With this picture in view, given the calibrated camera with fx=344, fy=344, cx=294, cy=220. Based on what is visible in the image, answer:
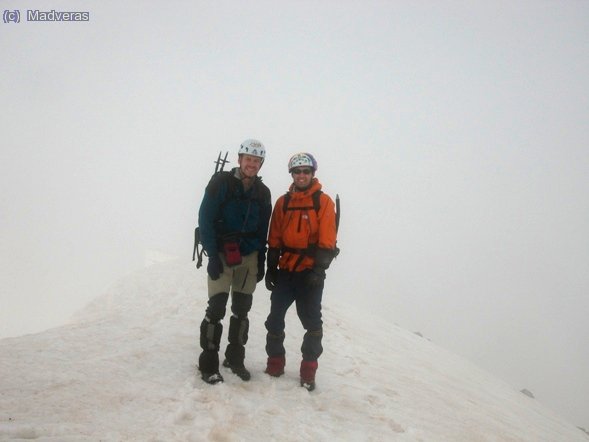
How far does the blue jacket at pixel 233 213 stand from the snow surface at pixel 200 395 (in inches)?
84.8

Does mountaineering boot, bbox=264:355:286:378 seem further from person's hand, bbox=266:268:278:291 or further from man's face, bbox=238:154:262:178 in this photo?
man's face, bbox=238:154:262:178

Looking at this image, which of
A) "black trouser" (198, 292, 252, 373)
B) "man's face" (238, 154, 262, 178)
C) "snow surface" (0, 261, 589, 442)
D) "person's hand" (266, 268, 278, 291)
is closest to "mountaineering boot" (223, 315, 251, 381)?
"black trouser" (198, 292, 252, 373)

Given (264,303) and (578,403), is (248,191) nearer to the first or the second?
(264,303)

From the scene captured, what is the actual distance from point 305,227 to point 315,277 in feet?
2.85

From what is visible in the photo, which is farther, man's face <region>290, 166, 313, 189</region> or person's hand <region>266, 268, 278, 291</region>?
person's hand <region>266, 268, 278, 291</region>

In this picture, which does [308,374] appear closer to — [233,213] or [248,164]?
[233,213]

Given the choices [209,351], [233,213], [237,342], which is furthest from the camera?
[237,342]

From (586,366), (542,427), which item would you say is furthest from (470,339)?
(542,427)

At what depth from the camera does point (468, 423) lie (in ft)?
20.5

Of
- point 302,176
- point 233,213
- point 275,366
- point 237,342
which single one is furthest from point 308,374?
point 302,176

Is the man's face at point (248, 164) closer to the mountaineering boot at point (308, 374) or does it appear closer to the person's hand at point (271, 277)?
the person's hand at point (271, 277)

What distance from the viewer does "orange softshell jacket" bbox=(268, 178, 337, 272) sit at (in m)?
5.83

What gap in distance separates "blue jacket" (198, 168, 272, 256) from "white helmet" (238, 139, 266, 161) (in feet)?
1.17

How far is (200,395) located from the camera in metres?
4.77
